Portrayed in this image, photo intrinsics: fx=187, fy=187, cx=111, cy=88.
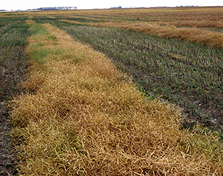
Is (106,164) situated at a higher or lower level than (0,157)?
higher

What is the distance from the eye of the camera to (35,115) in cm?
385

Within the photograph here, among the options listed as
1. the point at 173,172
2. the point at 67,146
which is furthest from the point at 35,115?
the point at 173,172

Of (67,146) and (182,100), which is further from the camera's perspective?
(182,100)

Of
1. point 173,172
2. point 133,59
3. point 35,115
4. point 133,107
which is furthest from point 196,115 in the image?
point 133,59

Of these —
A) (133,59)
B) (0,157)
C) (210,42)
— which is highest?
(210,42)

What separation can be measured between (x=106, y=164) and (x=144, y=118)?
1.33 m

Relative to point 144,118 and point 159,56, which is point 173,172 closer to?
point 144,118

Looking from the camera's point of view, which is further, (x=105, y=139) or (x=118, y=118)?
(x=118, y=118)

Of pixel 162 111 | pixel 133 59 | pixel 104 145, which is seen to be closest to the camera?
pixel 104 145

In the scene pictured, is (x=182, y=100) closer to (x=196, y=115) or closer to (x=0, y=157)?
(x=196, y=115)

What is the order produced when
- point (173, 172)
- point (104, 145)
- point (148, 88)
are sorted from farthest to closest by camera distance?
point (148, 88)
point (104, 145)
point (173, 172)

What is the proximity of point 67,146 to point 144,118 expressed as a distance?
1452mm

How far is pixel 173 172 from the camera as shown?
226cm

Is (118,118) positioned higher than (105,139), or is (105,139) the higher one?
(118,118)
